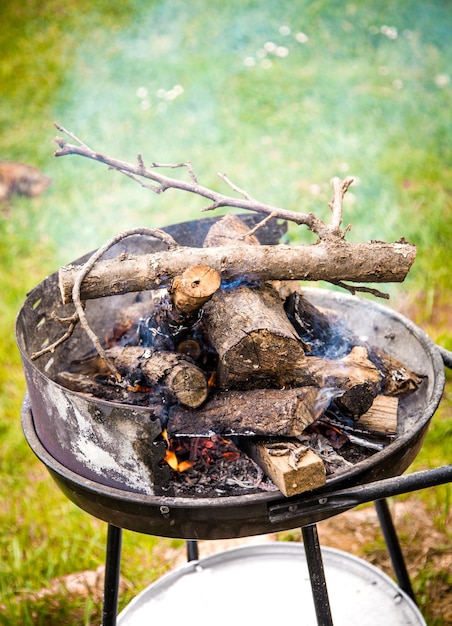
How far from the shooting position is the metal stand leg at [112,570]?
1.93 metres

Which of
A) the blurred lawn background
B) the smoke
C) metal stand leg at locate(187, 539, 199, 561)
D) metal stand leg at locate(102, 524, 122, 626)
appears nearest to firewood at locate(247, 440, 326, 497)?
metal stand leg at locate(102, 524, 122, 626)

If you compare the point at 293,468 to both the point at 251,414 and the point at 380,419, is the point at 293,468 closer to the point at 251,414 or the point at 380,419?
the point at 251,414

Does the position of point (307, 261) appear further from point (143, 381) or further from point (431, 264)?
point (431, 264)

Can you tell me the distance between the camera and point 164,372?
1.66 meters

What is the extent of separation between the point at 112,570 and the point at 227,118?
415cm

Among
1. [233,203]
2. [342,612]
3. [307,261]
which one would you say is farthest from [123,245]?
[342,612]

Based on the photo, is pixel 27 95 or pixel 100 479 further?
pixel 27 95

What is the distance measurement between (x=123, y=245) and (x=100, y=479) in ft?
2.91

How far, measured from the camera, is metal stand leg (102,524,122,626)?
1929mm

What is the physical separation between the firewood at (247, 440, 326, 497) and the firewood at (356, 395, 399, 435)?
35cm

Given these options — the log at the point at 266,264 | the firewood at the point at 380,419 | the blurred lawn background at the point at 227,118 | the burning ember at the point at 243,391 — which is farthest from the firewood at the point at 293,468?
the blurred lawn background at the point at 227,118

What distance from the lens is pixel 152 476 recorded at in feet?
4.89

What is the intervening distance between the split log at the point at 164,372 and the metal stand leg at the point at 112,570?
481 mm

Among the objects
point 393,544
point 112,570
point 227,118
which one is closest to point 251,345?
point 112,570
